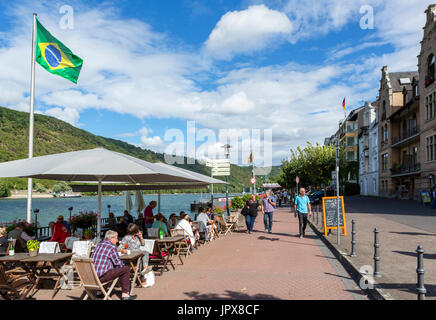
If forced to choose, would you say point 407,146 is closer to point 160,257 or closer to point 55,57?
point 55,57

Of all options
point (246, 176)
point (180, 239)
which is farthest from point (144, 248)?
point (246, 176)

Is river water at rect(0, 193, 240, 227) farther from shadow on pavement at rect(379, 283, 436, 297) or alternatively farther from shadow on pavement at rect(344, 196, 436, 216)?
shadow on pavement at rect(344, 196, 436, 216)

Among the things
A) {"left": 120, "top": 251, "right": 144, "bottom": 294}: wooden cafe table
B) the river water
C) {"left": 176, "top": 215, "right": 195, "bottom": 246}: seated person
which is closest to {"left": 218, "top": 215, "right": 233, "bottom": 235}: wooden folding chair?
{"left": 176, "top": 215, "right": 195, "bottom": 246}: seated person

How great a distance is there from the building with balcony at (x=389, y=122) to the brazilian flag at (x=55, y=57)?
3954 centimetres

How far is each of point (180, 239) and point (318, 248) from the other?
15.0 ft

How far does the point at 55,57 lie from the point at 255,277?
10.4 meters

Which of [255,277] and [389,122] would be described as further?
[389,122]

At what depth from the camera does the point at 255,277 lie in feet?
24.4

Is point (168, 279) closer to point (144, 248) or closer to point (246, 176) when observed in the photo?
point (144, 248)

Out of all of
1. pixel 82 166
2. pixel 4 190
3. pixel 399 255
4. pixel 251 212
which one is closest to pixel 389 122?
pixel 251 212

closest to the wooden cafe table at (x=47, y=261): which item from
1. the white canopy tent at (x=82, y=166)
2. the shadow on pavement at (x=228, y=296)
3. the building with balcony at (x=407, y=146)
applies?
the white canopy tent at (x=82, y=166)

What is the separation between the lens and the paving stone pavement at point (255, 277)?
20.6ft

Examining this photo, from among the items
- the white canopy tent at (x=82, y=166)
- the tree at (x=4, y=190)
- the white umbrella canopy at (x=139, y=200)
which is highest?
the white canopy tent at (x=82, y=166)

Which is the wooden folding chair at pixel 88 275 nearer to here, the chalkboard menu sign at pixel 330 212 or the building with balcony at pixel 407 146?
the chalkboard menu sign at pixel 330 212
